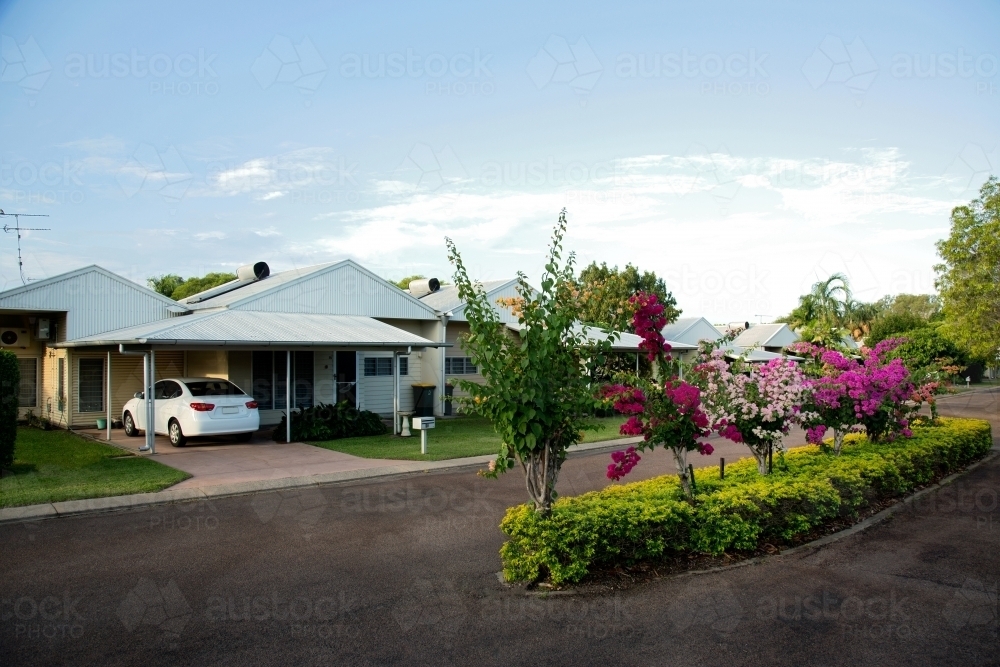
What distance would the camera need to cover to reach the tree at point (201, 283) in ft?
151

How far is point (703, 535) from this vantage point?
6629mm

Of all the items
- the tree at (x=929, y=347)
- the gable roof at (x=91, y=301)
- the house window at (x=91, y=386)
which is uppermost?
the gable roof at (x=91, y=301)

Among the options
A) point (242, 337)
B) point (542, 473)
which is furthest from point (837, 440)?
point (242, 337)

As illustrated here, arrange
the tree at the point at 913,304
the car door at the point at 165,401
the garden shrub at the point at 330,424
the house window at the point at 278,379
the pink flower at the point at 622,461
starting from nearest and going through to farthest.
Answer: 1. the pink flower at the point at 622,461
2. the car door at the point at 165,401
3. the garden shrub at the point at 330,424
4. the house window at the point at 278,379
5. the tree at the point at 913,304

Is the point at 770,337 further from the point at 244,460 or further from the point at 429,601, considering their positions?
the point at 429,601

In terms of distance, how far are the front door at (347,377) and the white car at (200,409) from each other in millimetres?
4619

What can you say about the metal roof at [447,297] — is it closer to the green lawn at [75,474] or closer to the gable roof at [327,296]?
the gable roof at [327,296]

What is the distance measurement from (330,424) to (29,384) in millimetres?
9067

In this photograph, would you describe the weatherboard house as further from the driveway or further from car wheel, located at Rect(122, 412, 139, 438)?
the driveway

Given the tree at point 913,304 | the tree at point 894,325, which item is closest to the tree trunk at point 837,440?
the tree at point 894,325

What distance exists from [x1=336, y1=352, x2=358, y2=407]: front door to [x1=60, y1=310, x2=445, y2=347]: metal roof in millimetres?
1313

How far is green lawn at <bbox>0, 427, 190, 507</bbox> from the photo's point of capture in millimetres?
9445

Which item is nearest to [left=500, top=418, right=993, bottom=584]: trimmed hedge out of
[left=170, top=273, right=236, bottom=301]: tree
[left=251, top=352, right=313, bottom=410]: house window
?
[left=251, top=352, right=313, bottom=410]: house window

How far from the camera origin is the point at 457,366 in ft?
75.3
